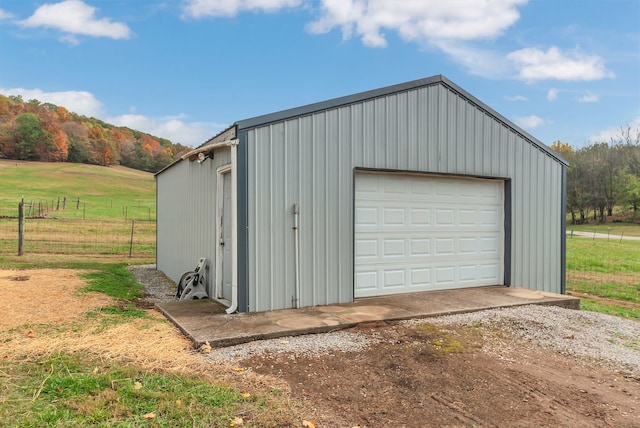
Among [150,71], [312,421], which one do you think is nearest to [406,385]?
[312,421]

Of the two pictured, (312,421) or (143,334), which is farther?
(143,334)

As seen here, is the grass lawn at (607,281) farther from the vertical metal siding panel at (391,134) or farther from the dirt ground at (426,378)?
the vertical metal siding panel at (391,134)

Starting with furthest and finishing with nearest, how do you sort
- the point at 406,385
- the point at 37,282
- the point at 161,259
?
1. the point at 161,259
2. the point at 37,282
3. the point at 406,385

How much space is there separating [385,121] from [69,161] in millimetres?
54530

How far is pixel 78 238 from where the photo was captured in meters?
16.3

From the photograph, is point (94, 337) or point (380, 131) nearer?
point (94, 337)

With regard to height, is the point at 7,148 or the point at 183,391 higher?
the point at 7,148

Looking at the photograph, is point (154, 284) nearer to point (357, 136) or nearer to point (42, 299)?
point (42, 299)

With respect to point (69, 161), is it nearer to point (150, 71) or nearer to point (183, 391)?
point (150, 71)

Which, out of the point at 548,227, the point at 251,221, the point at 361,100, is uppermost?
the point at 361,100

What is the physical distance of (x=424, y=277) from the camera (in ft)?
23.4

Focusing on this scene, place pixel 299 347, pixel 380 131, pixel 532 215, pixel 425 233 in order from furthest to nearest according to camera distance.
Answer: pixel 532 215
pixel 425 233
pixel 380 131
pixel 299 347

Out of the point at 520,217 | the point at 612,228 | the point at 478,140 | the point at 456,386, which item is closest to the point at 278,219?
the point at 456,386

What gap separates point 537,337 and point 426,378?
1.97 m
